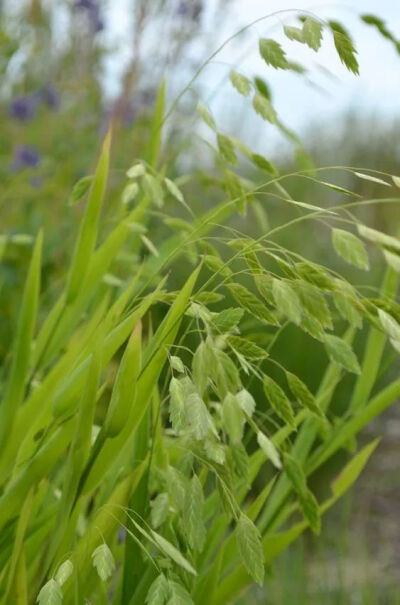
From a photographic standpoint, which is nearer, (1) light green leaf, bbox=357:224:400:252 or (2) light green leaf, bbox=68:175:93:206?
(1) light green leaf, bbox=357:224:400:252

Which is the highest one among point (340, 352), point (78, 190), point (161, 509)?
point (78, 190)

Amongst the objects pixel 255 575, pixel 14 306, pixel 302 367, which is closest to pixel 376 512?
pixel 302 367

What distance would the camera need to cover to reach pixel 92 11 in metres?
3.54

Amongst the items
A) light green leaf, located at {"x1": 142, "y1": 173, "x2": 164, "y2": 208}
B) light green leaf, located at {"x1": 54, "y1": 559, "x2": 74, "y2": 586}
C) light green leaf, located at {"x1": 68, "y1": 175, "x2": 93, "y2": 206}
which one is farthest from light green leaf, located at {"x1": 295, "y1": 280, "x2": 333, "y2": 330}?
light green leaf, located at {"x1": 68, "y1": 175, "x2": 93, "y2": 206}

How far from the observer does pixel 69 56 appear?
15.6 feet

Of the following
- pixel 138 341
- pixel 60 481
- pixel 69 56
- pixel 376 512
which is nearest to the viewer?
pixel 138 341

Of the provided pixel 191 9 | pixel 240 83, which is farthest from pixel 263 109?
pixel 191 9

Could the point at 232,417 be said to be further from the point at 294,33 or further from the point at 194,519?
the point at 294,33

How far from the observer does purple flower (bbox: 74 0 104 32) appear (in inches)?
139

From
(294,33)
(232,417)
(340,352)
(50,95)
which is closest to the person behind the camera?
(232,417)

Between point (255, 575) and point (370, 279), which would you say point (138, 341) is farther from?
point (370, 279)

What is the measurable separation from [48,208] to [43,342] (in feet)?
7.19

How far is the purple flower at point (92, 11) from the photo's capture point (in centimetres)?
353

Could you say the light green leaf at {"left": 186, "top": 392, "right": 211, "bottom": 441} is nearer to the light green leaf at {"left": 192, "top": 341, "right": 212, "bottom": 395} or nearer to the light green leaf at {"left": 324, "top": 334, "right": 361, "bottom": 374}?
the light green leaf at {"left": 192, "top": 341, "right": 212, "bottom": 395}
